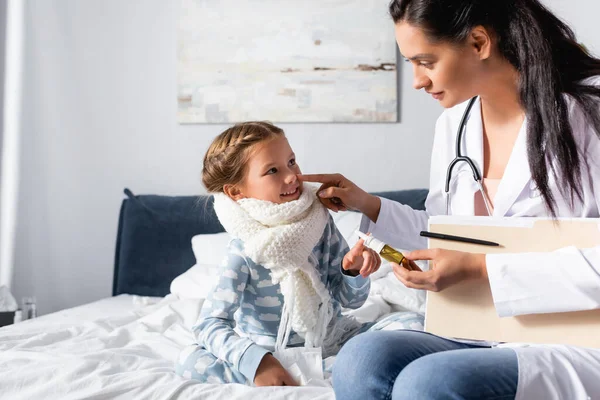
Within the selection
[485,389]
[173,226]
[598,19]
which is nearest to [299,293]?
[485,389]

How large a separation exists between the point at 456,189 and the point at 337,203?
28cm

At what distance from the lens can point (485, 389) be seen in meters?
0.97

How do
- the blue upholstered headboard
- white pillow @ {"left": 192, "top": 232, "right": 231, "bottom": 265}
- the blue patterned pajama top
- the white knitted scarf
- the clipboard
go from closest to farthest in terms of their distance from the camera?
the clipboard → the blue patterned pajama top → the white knitted scarf → white pillow @ {"left": 192, "top": 232, "right": 231, "bottom": 265} → the blue upholstered headboard

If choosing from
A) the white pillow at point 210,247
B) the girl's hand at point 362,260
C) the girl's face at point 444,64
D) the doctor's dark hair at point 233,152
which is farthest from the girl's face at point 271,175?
the white pillow at point 210,247

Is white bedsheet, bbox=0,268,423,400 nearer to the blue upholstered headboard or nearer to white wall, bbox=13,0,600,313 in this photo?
the blue upholstered headboard

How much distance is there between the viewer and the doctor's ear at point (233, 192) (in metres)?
1.70

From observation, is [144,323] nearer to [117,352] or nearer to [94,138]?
[117,352]

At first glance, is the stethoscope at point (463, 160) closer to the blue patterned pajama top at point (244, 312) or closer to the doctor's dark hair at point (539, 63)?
the doctor's dark hair at point (539, 63)

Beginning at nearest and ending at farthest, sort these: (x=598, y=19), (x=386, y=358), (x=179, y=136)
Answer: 1. (x=386, y=358)
2. (x=598, y=19)
3. (x=179, y=136)

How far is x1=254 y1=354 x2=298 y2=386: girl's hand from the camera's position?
1.41 metres

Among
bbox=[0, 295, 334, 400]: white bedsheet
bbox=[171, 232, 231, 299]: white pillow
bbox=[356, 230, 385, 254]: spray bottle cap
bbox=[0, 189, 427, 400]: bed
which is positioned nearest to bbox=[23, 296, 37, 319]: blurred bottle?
bbox=[0, 189, 427, 400]: bed

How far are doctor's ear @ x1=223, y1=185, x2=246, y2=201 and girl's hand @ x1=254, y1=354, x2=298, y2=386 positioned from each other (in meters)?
0.42

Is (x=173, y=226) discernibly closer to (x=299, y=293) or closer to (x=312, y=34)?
(x=312, y=34)

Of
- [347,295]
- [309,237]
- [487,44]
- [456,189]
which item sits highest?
[487,44]
